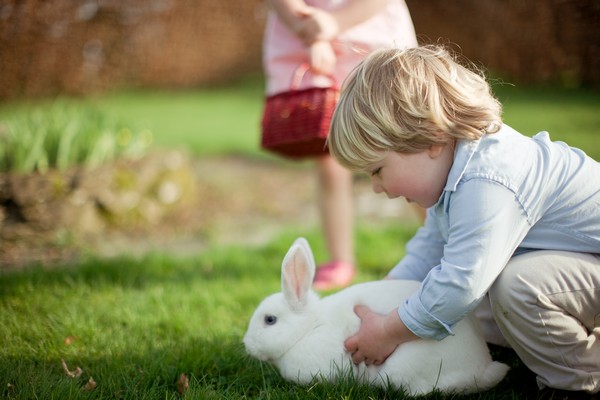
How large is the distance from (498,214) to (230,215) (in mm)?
3003

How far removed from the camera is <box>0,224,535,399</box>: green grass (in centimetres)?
A: 189

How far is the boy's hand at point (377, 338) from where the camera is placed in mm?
1778

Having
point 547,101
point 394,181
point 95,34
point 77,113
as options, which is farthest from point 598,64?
point 95,34

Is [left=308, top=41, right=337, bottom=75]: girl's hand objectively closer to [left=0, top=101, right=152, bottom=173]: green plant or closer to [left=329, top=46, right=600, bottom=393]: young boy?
[left=329, top=46, right=600, bottom=393]: young boy

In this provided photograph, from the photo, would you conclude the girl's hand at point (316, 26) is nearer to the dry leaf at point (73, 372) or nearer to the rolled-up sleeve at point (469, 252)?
the rolled-up sleeve at point (469, 252)

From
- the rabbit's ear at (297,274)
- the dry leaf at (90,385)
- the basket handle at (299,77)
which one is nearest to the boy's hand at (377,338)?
the rabbit's ear at (297,274)

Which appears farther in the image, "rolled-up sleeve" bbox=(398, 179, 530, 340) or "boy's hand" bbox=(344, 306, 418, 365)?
"boy's hand" bbox=(344, 306, 418, 365)

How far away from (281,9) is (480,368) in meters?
1.62

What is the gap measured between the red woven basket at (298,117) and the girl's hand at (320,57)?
9cm

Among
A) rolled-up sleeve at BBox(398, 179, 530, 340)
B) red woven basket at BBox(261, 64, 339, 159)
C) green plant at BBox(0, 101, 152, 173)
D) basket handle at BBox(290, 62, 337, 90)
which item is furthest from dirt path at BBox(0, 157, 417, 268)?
rolled-up sleeve at BBox(398, 179, 530, 340)

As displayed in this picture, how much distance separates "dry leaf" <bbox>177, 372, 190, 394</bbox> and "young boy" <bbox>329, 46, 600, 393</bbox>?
1.71ft

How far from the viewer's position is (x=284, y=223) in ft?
14.1

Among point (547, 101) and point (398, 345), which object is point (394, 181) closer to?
point (398, 345)

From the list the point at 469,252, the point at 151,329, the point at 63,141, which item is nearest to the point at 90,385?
the point at 151,329
